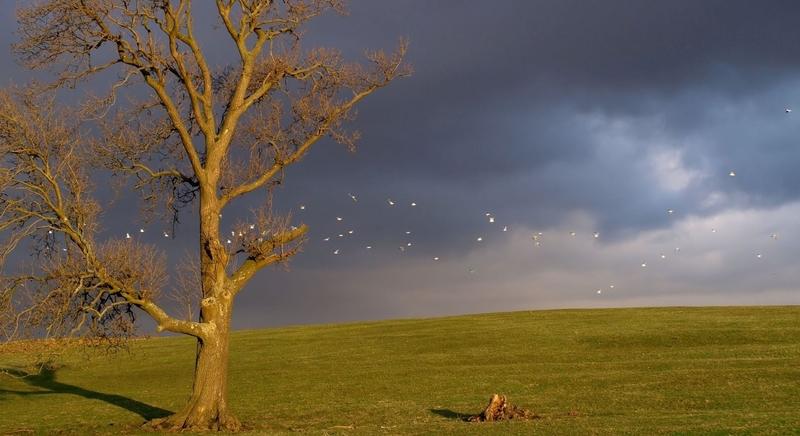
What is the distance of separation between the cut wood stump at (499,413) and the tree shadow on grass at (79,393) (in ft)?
48.1

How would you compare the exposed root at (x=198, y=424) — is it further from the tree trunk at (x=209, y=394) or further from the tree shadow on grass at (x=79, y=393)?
the tree shadow on grass at (x=79, y=393)

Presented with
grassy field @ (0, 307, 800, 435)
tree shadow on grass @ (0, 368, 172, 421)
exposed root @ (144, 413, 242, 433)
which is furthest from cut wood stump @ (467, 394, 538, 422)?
tree shadow on grass @ (0, 368, 172, 421)

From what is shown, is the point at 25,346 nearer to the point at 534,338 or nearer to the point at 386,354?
the point at 386,354

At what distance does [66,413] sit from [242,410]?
8553mm

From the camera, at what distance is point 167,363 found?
188 feet

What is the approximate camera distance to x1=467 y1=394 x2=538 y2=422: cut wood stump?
27500mm

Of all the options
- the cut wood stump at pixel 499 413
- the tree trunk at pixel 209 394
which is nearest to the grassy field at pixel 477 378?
the cut wood stump at pixel 499 413

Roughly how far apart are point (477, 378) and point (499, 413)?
13887 millimetres

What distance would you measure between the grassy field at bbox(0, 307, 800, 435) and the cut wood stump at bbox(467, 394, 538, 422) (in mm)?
751

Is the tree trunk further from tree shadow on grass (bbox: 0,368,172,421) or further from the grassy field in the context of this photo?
tree shadow on grass (bbox: 0,368,172,421)

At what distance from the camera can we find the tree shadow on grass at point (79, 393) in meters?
35.4

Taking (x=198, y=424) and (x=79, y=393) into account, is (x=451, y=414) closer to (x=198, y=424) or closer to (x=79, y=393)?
(x=198, y=424)

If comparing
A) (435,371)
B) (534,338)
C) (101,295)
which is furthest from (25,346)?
(534,338)

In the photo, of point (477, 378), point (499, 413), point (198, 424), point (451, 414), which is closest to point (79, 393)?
point (198, 424)
